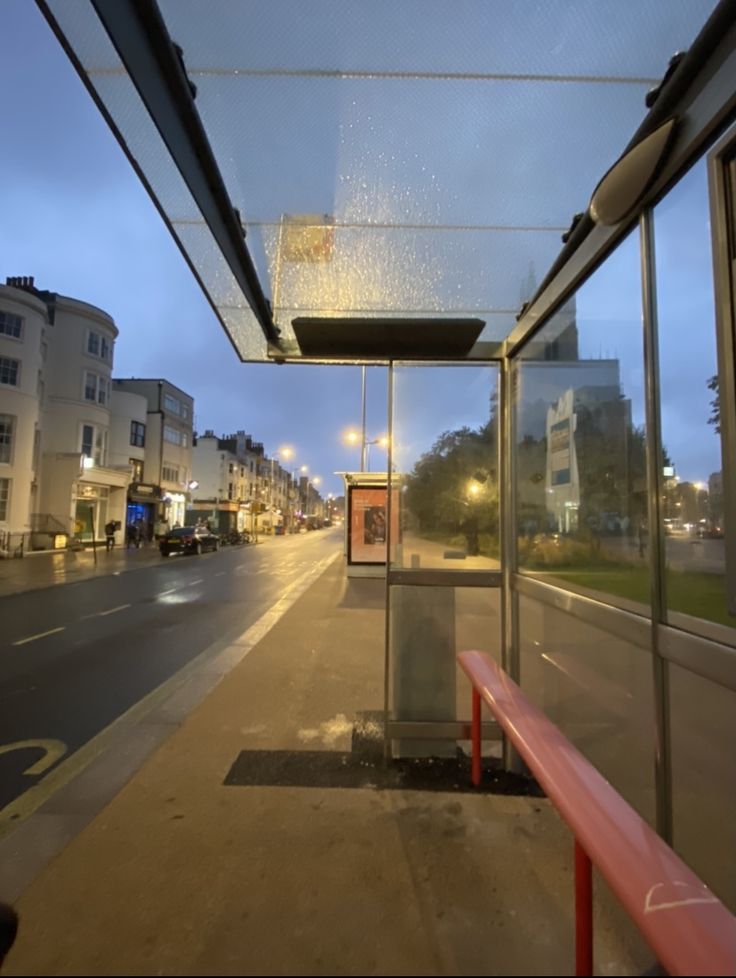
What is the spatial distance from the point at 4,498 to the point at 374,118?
91.2 feet

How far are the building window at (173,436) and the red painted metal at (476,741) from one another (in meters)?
41.8

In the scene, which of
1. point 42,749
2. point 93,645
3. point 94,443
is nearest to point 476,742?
point 42,749

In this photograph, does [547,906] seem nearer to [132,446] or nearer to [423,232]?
[423,232]

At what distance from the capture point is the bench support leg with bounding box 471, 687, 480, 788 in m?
3.39

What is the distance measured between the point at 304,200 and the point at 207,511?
54215 millimetres

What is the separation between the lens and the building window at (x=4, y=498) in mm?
24784

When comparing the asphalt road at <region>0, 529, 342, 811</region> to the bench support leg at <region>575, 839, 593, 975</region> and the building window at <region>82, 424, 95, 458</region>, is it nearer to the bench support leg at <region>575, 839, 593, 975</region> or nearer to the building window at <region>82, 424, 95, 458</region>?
the bench support leg at <region>575, 839, 593, 975</region>

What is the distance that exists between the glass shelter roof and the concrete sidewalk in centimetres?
282

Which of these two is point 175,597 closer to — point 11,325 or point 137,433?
point 11,325

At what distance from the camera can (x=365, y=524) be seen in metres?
14.6

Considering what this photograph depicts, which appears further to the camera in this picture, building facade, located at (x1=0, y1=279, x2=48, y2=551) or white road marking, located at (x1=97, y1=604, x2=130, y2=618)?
building facade, located at (x1=0, y1=279, x2=48, y2=551)

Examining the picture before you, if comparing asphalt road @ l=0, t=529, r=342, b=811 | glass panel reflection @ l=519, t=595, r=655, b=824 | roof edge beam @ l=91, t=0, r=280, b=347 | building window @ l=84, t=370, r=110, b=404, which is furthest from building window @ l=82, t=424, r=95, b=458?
glass panel reflection @ l=519, t=595, r=655, b=824

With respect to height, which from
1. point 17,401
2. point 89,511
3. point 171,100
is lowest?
point 89,511

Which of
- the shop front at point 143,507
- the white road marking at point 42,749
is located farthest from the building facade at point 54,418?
the white road marking at point 42,749
